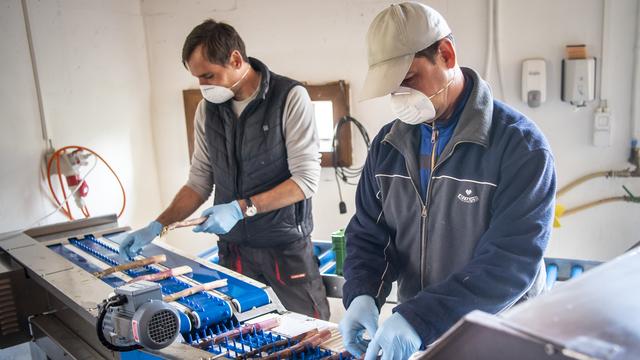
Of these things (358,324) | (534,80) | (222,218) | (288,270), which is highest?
(534,80)

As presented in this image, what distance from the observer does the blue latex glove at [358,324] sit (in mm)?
1171

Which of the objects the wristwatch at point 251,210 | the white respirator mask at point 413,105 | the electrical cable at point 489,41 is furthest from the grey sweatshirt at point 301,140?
the electrical cable at point 489,41

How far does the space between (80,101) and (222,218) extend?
157 cm

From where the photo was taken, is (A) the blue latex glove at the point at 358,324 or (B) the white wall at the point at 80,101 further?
(B) the white wall at the point at 80,101

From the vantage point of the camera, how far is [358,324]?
1199 millimetres

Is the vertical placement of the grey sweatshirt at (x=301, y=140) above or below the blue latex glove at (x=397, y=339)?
above

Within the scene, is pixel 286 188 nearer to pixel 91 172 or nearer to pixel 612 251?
pixel 91 172

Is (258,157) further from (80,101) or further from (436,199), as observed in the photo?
(80,101)

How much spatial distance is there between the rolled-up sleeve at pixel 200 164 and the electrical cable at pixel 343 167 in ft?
3.54

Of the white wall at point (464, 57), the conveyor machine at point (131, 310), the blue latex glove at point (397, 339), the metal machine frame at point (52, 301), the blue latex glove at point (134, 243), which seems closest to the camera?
the blue latex glove at point (397, 339)

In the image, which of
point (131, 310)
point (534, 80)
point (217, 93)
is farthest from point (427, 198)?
point (534, 80)

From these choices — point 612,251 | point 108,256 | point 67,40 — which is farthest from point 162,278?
point 612,251

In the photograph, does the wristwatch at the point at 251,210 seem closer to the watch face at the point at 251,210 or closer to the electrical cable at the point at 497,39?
the watch face at the point at 251,210

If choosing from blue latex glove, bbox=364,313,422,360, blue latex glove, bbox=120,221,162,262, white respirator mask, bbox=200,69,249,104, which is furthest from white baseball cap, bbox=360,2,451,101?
blue latex glove, bbox=120,221,162,262
